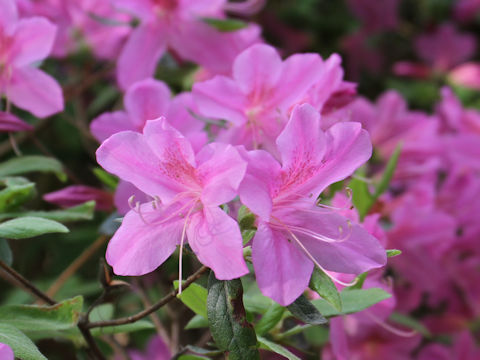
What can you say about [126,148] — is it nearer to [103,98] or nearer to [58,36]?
[58,36]

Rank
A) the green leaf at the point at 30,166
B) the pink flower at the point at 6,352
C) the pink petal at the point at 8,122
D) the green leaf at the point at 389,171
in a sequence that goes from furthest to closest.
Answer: the green leaf at the point at 389,171, the green leaf at the point at 30,166, the pink petal at the point at 8,122, the pink flower at the point at 6,352

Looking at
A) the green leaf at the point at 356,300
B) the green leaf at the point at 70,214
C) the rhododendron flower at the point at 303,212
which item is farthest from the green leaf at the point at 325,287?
the green leaf at the point at 70,214

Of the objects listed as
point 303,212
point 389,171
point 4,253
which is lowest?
point 389,171

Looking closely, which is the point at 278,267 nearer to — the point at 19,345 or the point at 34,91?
the point at 19,345

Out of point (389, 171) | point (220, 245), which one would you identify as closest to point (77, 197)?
point (220, 245)

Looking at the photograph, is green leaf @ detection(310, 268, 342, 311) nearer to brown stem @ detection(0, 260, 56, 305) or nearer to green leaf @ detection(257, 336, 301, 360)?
green leaf @ detection(257, 336, 301, 360)

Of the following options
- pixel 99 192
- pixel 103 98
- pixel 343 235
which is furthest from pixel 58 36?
pixel 343 235

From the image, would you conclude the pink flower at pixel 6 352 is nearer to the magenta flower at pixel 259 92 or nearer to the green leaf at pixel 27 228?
the green leaf at pixel 27 228
